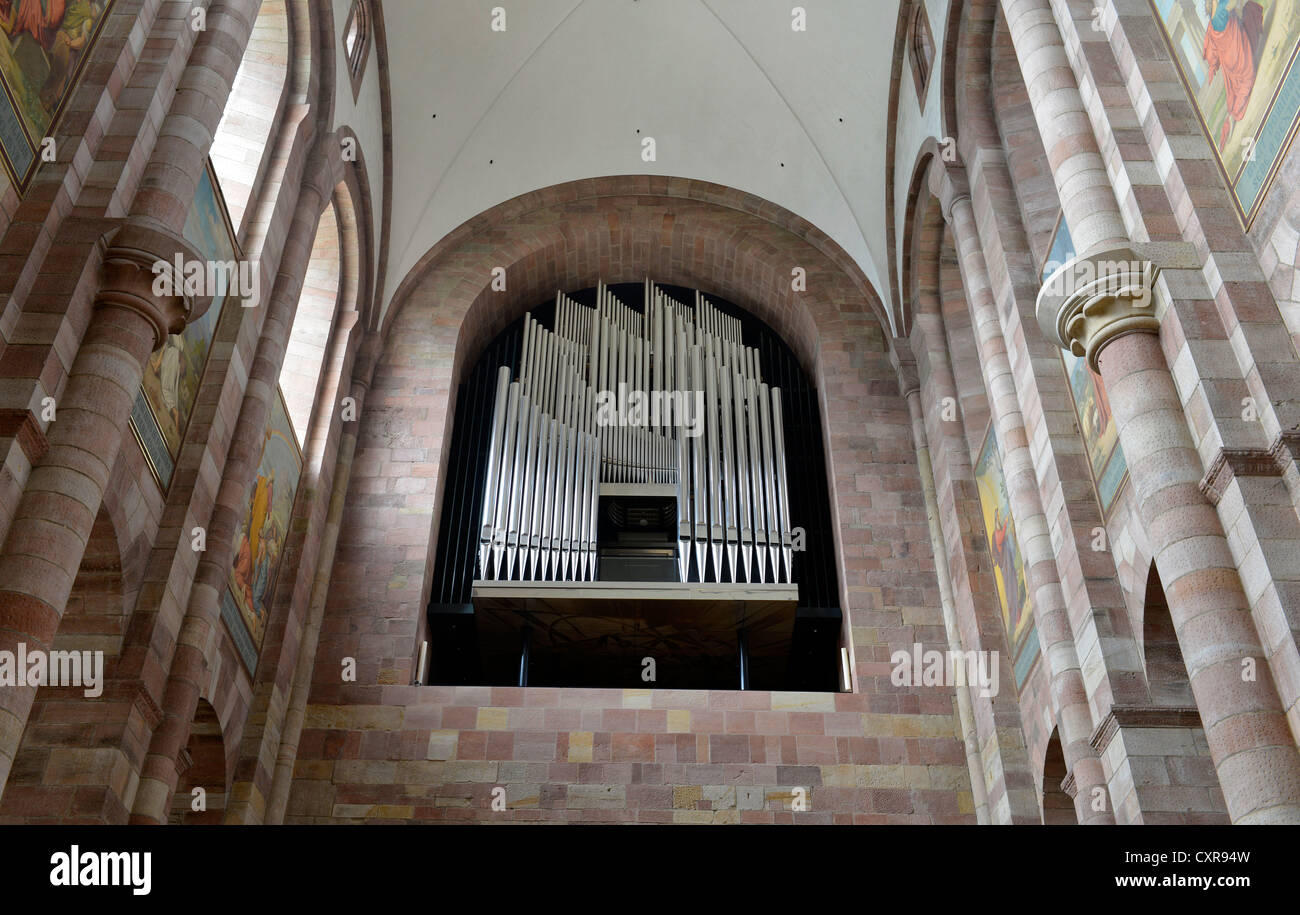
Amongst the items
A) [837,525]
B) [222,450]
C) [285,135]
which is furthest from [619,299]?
[222,450]

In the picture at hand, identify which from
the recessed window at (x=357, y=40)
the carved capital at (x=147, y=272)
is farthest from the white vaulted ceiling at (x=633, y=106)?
the carved capital at (x=147, y=272)

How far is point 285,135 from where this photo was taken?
11914 millimetres

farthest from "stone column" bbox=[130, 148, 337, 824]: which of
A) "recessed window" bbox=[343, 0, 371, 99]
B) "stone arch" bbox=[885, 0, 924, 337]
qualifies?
"stone arch" bbox=[885, 0, 924, 337]

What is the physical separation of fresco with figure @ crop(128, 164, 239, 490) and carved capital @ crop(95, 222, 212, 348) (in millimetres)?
741

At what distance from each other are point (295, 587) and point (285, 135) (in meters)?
4.16

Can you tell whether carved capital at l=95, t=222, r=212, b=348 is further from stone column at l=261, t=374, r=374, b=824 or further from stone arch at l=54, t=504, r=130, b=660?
stone column at l=261, t=374, r=374, b=824

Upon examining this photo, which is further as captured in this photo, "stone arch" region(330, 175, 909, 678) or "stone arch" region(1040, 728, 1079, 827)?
"stone arch" region(330, 175, 909, 678)

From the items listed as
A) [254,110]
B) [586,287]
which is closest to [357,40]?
[254,110]

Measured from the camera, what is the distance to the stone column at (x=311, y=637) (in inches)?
446

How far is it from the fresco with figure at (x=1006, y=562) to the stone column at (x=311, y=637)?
6383 mm

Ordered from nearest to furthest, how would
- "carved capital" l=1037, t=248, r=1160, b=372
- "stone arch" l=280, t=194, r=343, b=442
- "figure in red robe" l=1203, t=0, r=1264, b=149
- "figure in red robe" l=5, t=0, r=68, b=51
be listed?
"figure in red robe" l=1203, t=0, r=1264, b=149, "carved capital" l=1037, t=248, r=1160, b=372, "figure in red robe" l=5, t=0, r=68, b=51, "stone arch" l=280, t=194, r=343, b=442

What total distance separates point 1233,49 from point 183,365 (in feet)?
24.8

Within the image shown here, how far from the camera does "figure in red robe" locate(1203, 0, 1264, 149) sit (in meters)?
7.55
